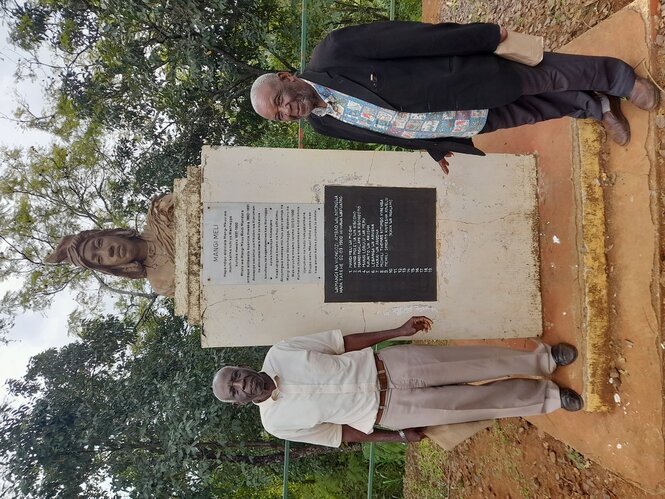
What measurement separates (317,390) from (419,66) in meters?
2.18

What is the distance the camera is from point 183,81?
7.30 m

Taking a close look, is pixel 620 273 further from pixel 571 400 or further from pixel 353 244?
pixel 353 244

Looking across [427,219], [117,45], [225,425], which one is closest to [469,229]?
[427,219]

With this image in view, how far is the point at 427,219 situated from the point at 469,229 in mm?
396

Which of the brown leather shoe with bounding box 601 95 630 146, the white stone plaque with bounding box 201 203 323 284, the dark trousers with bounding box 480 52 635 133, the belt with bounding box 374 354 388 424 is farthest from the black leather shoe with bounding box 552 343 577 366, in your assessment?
the white stone plaque with bounding box 201 203 323 284

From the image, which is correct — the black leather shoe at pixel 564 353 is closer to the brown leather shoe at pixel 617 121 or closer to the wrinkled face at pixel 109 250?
the brown leather shoe at pixel 617 121

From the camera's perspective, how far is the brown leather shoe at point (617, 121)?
3.30 m

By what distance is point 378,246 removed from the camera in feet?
13.6

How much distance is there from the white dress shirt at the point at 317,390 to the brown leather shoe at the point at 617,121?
2.24 metres

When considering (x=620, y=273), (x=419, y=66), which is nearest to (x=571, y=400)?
(x=620, y=273)

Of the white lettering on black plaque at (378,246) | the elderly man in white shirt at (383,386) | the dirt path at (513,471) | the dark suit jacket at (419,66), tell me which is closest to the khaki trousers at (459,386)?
the elderly man in white shirt at (383,386)

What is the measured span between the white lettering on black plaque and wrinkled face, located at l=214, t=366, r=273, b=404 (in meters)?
0.97

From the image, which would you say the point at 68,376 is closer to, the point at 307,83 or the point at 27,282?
the point at 27,282

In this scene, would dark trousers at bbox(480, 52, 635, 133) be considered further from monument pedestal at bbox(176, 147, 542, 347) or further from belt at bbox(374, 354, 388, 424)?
belt at bbox(374, 354, 388, 424)
